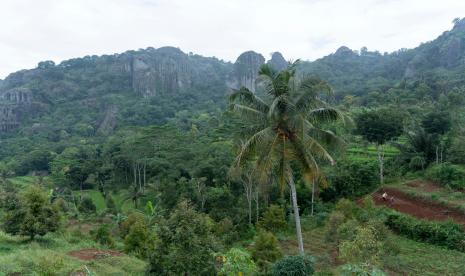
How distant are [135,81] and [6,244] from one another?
3019 inches

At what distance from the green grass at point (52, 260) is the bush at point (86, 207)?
1441 cm

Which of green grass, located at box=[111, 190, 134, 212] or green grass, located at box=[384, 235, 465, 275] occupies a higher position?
green grass, located at box=[384, 235, 465, 275]

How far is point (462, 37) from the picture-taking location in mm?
69562

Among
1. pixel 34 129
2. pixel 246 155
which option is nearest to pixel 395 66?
pixel 34 129

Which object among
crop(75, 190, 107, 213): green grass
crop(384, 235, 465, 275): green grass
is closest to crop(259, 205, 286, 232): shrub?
crop(384, 235, 465, 275): green grass

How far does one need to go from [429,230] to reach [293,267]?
28.4 feet

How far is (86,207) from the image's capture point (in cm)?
2886

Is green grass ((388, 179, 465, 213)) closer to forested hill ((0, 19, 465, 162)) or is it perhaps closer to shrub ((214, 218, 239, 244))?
shrub ((214, 218, 239, 244))

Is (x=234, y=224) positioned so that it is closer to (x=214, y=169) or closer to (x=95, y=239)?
(x=214, y=169)

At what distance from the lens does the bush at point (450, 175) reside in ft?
59.4

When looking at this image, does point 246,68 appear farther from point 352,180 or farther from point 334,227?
point 334,227

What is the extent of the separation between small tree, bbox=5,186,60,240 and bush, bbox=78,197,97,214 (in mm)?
16262

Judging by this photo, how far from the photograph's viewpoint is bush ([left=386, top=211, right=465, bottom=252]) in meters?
13.9

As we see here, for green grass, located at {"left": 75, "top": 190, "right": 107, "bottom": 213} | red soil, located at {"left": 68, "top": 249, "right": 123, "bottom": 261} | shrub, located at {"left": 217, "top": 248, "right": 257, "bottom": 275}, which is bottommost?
green grass, located at {"left": 75, "top": 190, "right": 107, "bottom": 213}
